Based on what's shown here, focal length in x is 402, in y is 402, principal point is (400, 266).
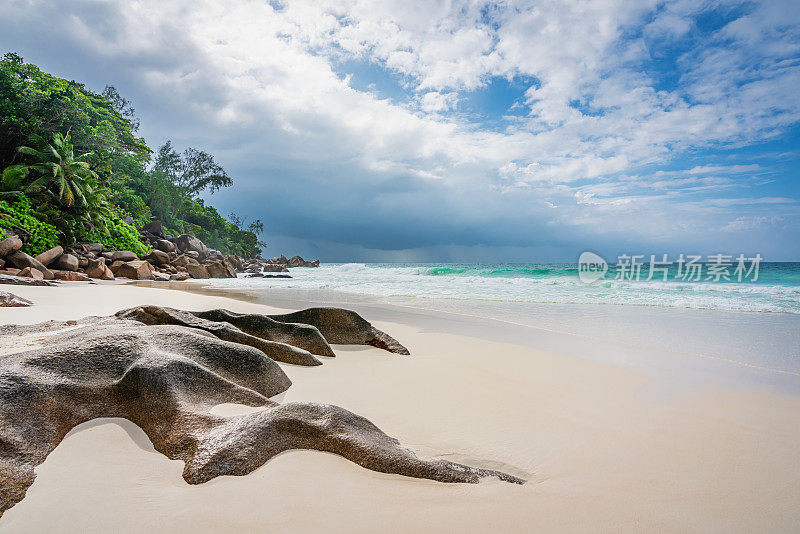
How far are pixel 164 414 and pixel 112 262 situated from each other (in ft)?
73.4

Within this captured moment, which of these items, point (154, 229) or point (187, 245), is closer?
point (154, 229)

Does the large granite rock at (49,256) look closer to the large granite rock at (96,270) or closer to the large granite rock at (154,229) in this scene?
the large granite rock at (96,270)

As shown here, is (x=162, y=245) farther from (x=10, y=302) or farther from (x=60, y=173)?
(x=10, y=302)

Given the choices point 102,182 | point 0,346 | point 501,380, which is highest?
point 102,182

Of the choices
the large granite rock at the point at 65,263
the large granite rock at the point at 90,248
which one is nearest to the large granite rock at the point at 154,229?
the large granite rock at the point at 90,248

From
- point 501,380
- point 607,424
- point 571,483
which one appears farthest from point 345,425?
point 501,380

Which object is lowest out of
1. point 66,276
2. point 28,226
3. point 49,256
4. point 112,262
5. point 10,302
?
point 66,276

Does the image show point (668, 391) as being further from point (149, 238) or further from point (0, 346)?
point (149, 238)

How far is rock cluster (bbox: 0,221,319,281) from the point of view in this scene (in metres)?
13.8

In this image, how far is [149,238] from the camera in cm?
2750

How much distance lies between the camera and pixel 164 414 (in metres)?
1.76

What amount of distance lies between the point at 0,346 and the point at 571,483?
2972 mm

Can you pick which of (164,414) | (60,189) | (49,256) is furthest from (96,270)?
(164,414)

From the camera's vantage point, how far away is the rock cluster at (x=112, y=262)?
13750 mm
